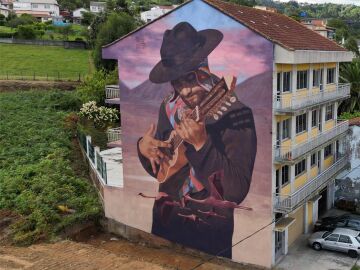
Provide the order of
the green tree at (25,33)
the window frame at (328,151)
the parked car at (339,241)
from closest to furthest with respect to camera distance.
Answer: the parked car at (339,241) < the window frame at (328,151) < the green tree at (25,33)

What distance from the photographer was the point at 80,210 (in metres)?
31.8

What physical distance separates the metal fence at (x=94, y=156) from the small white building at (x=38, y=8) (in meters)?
105

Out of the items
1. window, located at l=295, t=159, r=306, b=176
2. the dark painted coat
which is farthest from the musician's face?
window, located at l=295, t=159, r=306, b=176

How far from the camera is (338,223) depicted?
2914 cm

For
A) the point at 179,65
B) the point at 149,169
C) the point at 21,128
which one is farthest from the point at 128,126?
the point at 21,128

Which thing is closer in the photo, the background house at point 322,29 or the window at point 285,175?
the window at point 285,175

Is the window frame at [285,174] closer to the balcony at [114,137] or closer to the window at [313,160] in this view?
the window at [313,160]

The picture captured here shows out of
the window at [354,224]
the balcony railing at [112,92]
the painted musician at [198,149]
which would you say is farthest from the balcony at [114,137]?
the window at [354,224]

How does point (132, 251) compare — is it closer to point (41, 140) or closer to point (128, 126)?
point (128, 126)

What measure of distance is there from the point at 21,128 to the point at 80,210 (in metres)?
14.2

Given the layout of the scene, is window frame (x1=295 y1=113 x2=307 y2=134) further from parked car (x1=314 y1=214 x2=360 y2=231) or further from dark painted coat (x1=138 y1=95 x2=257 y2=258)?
parked car (x1=314 y1=214 x2=360 y2=231)

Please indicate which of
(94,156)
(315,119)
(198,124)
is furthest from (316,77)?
(94,156)

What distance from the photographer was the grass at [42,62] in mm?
63375

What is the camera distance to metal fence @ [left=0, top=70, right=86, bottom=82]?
199ft
